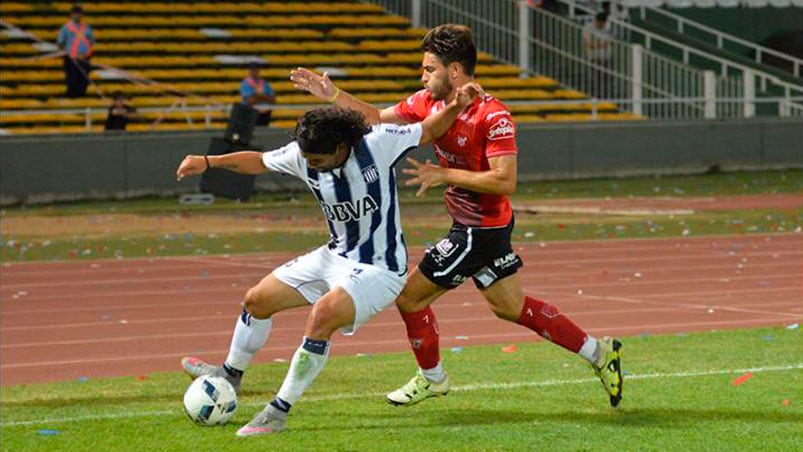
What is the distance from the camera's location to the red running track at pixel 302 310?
12.0 meters

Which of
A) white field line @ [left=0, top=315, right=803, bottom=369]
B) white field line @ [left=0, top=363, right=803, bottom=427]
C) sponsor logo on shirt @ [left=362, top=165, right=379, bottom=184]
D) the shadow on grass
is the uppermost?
sponsor logo on shirt @ [left=362, top=165, right=379, bottom=184]

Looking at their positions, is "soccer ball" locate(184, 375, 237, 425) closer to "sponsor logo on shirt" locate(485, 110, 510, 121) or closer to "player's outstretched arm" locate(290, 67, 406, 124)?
"player's outstretched arm" locate(290, 67, 406, 124)

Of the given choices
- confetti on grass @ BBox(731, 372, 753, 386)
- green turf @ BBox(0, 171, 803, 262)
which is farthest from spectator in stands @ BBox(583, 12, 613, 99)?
confetti on grass @ BBox(731, 372, 753, 386)

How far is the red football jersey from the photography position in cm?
864

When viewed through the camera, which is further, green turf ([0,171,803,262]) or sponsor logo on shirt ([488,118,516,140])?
green turf ([0,171,803,262])

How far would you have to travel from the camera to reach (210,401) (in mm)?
8516

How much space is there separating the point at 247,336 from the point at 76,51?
20662 millimetres

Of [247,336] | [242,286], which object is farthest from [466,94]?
[242,286]

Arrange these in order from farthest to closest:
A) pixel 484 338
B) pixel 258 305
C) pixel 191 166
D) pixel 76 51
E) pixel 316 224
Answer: pixel 76 51 → pixel 316 224 → pixel 484 338 → pixel 258 305 → pixel 191 166

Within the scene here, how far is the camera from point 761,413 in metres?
8.80

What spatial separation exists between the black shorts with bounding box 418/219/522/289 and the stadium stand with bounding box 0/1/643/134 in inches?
727

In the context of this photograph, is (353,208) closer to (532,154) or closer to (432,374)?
(432,374)

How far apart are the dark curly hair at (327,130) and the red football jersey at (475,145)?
26.7 inches

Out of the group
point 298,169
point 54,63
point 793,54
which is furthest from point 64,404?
point 793,54
